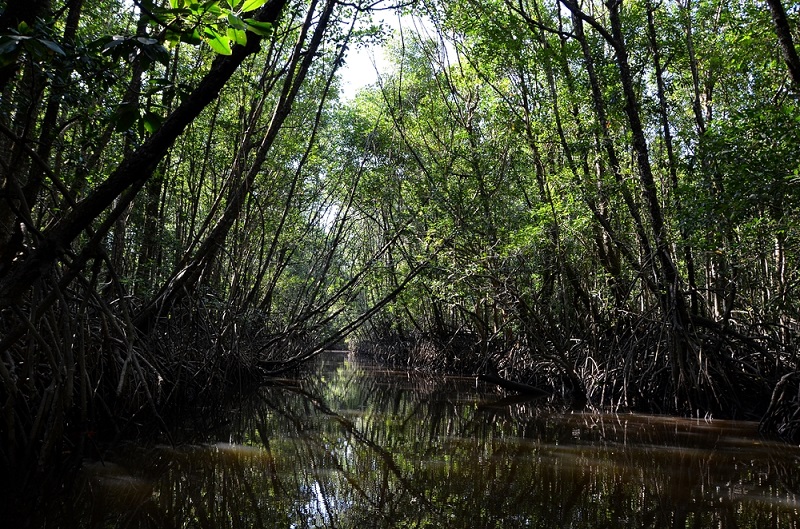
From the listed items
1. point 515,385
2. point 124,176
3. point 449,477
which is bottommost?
point 449,477

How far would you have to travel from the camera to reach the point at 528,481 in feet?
12.7

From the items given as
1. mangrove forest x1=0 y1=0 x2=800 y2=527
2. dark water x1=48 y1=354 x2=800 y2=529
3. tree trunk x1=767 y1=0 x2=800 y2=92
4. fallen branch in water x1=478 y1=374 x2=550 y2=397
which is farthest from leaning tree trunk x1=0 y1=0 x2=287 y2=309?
fallen branch in water x1=478 y1=374 x2=550 y2=397

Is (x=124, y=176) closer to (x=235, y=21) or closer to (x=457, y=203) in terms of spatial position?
(x=235, y=21)

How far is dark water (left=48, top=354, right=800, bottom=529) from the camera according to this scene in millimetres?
3068

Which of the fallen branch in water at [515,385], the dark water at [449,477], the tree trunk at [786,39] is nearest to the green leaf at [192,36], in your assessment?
the dark water at [449,477]

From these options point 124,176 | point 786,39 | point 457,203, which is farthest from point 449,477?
point 457,203

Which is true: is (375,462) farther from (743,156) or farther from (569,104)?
(569,104)

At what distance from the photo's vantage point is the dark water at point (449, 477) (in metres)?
3.07

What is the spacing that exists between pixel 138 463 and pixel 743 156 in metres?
5.65

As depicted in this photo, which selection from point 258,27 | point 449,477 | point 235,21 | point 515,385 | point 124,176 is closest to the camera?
point 235,21

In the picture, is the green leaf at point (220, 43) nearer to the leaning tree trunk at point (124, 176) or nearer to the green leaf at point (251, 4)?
the green leaf at point (251, 4)

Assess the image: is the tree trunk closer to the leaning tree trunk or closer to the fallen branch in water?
the leaning tree trunk

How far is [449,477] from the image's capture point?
393 cm

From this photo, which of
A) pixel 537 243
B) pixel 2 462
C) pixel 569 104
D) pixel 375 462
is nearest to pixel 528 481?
pixel 375 462
